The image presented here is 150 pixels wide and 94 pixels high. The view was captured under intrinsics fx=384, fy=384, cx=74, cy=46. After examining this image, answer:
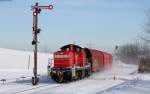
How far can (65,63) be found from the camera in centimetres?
3369

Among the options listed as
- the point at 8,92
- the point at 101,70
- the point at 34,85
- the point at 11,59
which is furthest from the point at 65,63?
the point at 11,59

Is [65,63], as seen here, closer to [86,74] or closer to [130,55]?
[86,74]

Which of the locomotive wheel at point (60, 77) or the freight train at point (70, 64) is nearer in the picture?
the locomotive wheel at point (60, 77)

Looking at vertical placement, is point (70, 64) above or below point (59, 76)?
above

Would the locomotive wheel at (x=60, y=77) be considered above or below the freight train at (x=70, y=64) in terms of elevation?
below

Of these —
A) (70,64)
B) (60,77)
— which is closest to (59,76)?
(60,77)

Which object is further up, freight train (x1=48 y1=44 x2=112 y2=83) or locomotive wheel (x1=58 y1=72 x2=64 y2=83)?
freight train (x1=48 y1=44 x2=112 y2=83)

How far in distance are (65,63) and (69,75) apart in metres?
1.49

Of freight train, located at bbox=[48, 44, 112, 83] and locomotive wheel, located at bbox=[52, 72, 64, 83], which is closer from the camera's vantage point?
locomotive wheel, located at bbox=[52, 72, 64, 83]

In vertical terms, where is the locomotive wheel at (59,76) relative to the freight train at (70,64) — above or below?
below

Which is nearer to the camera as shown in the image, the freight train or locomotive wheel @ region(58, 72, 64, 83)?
locomotive wheel @ region(58, 72, 64, 83)

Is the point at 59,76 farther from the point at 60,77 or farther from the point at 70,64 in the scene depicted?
the point at 70,64

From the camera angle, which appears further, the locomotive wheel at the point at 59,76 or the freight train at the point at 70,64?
the freight train at the point at 70,64

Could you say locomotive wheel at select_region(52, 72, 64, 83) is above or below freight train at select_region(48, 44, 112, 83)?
below
